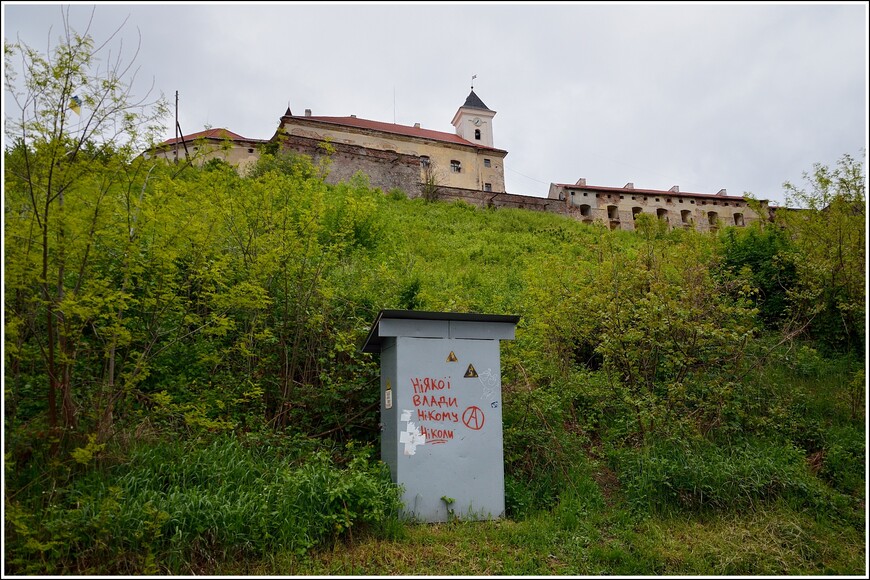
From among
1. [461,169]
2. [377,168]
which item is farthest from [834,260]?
[461,169]

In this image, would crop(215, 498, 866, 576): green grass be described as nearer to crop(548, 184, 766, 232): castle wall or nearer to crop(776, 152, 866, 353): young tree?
crop(776, 152, 866, 353): young tree

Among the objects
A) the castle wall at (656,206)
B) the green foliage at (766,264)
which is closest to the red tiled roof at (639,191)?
the castle wall at (656,206)

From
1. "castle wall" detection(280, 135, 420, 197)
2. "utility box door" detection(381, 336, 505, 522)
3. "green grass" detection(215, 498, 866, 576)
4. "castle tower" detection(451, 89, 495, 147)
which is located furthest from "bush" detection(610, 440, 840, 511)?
"castle tower" detection(451, 89, 495, 147)

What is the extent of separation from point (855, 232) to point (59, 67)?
38.6 feet

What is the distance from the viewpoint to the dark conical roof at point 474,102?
52.0 meters

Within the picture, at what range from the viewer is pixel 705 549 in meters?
5.58

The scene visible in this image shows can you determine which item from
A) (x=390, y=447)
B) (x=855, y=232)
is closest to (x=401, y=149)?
(x=855, y=232)

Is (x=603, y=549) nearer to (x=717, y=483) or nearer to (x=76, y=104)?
(x=717, y=483)

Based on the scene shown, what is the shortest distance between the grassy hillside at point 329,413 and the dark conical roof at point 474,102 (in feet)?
145

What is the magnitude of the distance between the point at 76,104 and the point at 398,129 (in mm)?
42092

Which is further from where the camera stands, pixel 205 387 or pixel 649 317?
pixel 649 317

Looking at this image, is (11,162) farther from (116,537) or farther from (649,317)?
(649,317)

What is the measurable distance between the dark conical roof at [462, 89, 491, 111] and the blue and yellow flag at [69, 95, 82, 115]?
49.1 metres

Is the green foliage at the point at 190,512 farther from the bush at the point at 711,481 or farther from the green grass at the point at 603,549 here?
the bush at the point at 711,481
